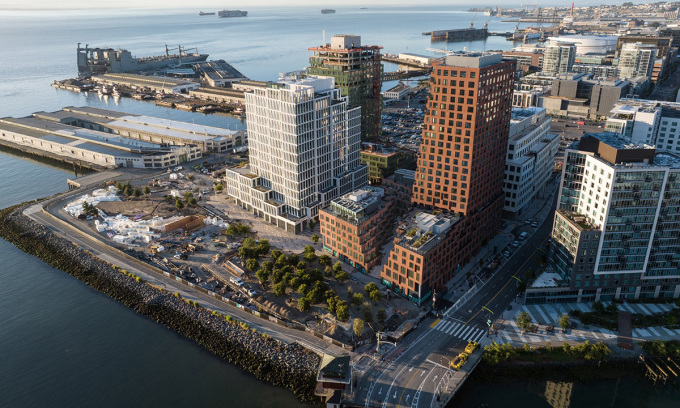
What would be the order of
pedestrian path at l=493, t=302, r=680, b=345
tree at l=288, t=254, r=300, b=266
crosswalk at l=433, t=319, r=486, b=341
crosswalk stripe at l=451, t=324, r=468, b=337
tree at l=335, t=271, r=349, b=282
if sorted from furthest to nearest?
1. tree at l=288, t=254, r=300, b=266
2. tree at l=335, t=271, r=349, b=282
3. crosswalk stripe at l=451, t=324, r=468, b=337
4. crosswalk at l=433, t=319, r=486, b=341
5. pedestrian path at l=493, t=302, r=680, b=345

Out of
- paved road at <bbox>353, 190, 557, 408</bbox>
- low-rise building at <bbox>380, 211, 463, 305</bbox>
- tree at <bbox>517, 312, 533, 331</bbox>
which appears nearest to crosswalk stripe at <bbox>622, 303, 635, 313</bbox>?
paved road at <bbox>353, 190, 557, 408</bbox>

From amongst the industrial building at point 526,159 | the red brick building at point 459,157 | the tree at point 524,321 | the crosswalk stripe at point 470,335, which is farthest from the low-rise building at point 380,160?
the tree at point 524,321

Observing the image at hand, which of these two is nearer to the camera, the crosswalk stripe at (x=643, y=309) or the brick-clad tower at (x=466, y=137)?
the crosswalk stripe at (x=643, y=309)

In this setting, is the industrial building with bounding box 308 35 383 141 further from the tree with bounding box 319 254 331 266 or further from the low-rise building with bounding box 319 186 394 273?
the tree with bounding box 319 254 331 266

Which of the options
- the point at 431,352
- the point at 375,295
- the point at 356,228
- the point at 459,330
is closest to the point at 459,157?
the point at 356,228

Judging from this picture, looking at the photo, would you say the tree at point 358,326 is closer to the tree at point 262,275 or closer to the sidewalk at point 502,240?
the sidewalk at point 502,240

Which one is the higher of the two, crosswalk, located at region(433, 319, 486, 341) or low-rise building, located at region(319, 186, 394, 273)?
low-rise building, located at region(319, 186, 394, 273)

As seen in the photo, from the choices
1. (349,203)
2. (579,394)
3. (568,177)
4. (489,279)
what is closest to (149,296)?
(349,203)
